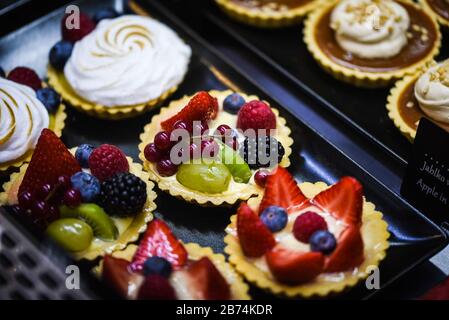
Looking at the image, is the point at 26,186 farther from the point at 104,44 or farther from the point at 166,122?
the point at 104,44

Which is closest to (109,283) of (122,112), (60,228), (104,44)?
(60,228)

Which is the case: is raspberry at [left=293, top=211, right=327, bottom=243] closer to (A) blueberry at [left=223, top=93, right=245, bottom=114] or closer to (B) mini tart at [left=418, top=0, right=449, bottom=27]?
(A) blueberry at [left=223, top=93, right=245, bottom=114]

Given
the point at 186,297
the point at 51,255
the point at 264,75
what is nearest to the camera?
the point at 51,255

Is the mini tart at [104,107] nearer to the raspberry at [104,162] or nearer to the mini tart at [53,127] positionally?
the mini tart at [53,127]

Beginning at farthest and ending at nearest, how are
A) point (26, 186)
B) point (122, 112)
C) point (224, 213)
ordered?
point (122, 112) < point (224, 213) < point (26, 186)

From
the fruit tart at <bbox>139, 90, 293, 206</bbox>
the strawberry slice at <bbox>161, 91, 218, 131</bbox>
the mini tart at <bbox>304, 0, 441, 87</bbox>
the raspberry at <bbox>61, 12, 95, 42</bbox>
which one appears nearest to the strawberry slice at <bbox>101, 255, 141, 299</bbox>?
the fruit tart at <bbox>139, 90, 293, 206</bbox>
